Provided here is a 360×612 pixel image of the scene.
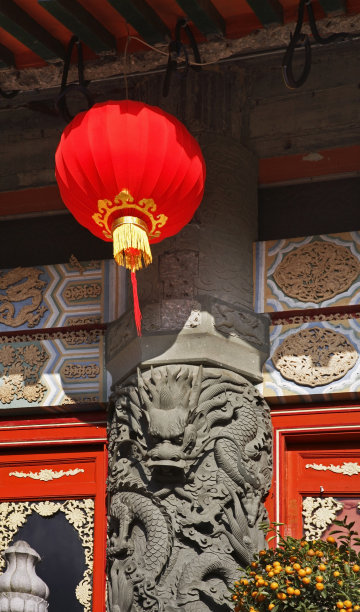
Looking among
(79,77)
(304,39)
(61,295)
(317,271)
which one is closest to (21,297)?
(61,295)

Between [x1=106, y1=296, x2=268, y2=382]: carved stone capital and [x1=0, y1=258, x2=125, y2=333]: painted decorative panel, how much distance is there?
372 millimetres

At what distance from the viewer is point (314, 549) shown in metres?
4.90

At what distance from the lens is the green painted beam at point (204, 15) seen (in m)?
5.48

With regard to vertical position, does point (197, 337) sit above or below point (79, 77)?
below

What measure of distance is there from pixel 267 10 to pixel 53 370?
1.95 meters

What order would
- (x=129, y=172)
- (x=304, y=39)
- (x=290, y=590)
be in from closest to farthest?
1. (x=290, y=590)
2. (x=129, y=172)
3. (x=304, y=39)

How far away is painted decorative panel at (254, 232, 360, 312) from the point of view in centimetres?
610

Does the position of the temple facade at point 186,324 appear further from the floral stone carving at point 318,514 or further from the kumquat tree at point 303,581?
the kumquat tree at point 303,581

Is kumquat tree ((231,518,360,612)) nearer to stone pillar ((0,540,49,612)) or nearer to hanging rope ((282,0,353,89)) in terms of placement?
stone pillar ((0,540,49,612))

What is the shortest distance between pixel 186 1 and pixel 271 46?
20.9 inches

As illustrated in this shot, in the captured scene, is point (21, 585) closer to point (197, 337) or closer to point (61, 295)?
point (197, 337)

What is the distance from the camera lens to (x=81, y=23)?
5605mm

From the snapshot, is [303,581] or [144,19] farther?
[144,19]

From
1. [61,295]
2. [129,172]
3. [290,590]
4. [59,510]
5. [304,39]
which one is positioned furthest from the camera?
[61,295]
